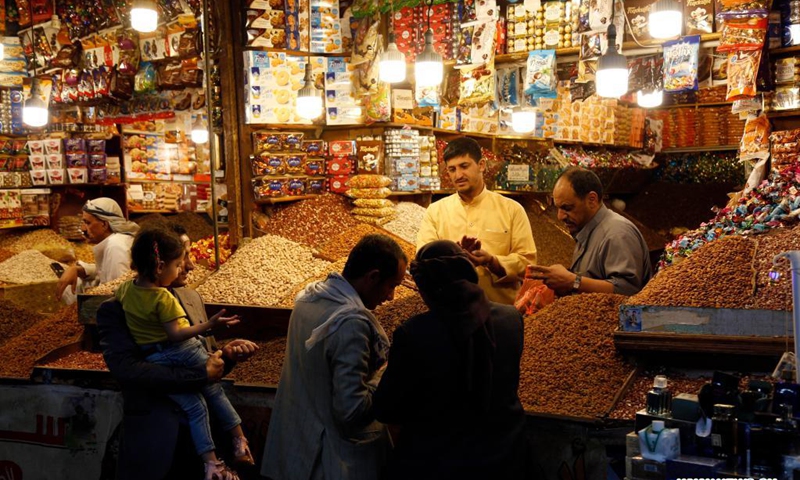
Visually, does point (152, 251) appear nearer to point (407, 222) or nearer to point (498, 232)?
point (498, 232)

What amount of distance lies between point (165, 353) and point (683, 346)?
1881 mm

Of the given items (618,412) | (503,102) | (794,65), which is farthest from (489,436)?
(503,102)

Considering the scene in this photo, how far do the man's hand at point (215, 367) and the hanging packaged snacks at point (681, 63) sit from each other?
3573 millimetres

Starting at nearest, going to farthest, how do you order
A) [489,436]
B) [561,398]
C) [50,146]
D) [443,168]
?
1. [489,436]
2. [561,398]
3. [443,168]
4. [50,146]

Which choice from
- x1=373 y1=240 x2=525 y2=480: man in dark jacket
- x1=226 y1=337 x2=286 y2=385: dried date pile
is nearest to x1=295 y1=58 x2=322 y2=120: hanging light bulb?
x1=226 y1=337 x2=286 y2=385: dried date pile

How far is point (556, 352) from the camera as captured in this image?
2.99 m

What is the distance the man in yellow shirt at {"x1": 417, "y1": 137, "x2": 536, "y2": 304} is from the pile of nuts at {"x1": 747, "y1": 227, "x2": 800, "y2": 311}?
1142 millimetres

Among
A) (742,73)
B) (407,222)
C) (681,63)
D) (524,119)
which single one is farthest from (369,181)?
(742,73)

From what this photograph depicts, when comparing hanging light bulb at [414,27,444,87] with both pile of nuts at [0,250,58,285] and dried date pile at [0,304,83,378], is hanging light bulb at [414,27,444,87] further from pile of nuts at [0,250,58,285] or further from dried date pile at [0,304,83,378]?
pile of nuts at [0,250,58,285]

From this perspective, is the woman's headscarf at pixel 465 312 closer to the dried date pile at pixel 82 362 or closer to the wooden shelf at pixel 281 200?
the dried date pile at pixel 82 362

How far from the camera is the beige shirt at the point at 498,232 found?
395 centimetres

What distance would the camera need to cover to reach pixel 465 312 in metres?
2.04

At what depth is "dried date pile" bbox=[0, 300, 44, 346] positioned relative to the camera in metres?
4.76

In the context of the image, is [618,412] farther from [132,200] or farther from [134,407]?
[132,200]
